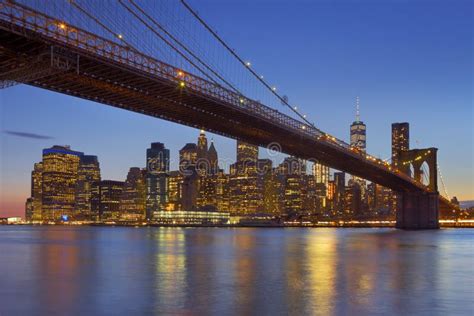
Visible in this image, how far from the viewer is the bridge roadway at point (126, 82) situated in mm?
30672

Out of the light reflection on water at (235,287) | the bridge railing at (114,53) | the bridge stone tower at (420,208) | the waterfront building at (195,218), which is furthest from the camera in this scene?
the waterfront building at (195,218)

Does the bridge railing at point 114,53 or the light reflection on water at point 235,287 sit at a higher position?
the bridge railing at point 114,53

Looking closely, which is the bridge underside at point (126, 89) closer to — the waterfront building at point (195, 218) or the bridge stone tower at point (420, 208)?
the bridge stone tower at point (420, 208)

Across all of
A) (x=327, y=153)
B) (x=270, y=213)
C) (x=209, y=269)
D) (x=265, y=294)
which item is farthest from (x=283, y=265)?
(x=270, y=213)

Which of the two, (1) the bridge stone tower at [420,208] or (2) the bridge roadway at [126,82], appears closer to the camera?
(2) the bridge roadway at [126,82]

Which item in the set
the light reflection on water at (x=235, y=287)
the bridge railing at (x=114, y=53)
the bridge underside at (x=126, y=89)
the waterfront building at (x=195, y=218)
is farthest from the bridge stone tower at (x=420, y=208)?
the waterfront building at (x=195, y=218)

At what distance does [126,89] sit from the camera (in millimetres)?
40750

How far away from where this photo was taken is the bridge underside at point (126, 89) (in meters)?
31.4

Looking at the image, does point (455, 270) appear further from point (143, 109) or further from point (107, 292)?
point (143, 109)

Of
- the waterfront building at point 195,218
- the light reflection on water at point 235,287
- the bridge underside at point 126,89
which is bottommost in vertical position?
the waterfront building at point 195,218

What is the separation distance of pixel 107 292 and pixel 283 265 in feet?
35.7

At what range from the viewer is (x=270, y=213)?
634 feet

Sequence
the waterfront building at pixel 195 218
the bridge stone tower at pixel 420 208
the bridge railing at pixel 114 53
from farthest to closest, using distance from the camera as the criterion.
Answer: the waterfront building at pixel 195 218
the bridge stone tower at pixel 420 208
the bridge railing at pixel 114 53

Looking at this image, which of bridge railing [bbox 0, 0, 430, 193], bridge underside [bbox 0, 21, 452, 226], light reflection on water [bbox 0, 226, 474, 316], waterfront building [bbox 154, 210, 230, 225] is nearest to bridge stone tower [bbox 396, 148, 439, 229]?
bridge underside [bbox 0, 21, 452, 226]
